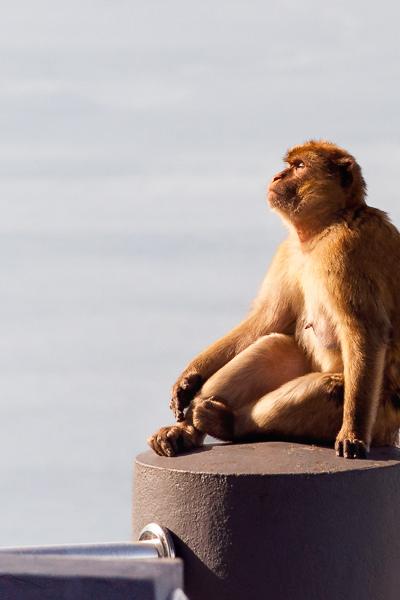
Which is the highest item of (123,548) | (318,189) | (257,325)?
(318,189)

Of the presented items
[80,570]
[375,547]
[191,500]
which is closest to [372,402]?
[375,547]

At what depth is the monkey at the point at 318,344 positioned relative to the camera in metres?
5.14

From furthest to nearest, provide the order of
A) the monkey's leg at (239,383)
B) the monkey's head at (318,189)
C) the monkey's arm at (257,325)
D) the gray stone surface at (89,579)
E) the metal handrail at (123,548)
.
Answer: the monkey's arm at (257,325) < the monkey's head at (318,189) < the monkey's leg at (239,383) < the metal handrail at (123,548) < the gray stone surface at (89,579)

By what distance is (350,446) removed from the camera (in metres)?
4.91

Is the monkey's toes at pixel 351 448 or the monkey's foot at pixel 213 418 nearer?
the monkey's toes at pixel 351 448

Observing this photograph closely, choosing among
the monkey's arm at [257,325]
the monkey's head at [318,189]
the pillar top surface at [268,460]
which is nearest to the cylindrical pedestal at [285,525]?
the pillar top surface at [268,460]

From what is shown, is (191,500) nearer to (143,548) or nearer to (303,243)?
(143,548)

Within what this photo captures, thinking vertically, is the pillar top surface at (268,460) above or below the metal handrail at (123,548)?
above

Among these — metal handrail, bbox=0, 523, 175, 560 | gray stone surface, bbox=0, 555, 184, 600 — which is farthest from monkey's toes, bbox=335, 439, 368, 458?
gray stone surface, bbox=0, 555, 184, 600

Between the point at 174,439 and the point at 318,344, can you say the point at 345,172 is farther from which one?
the point at 174,439

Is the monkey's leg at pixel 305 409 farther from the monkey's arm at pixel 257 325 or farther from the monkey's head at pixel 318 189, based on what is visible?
the monkey's head at pixel 318 189

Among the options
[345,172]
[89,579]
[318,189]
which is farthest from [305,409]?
[89,579]

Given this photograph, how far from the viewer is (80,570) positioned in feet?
10.5

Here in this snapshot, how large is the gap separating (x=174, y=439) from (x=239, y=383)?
49 centimetres
